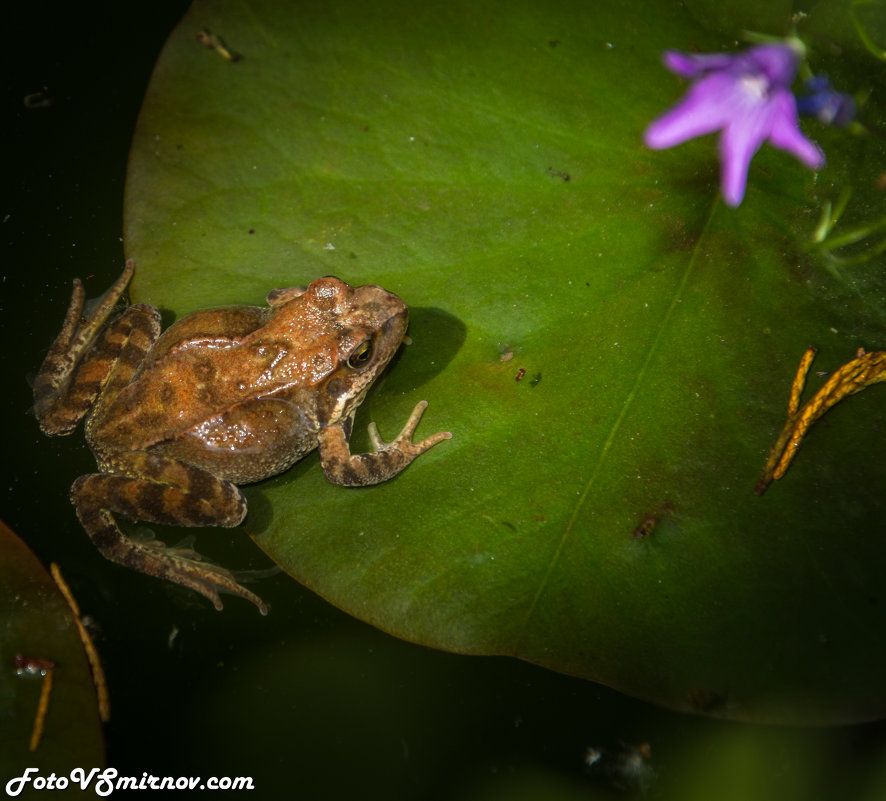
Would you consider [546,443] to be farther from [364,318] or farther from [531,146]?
[531,146]

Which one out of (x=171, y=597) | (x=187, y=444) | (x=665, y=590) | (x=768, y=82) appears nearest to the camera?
(x=768, y=82)

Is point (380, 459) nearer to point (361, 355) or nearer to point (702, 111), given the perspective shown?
point (361, 355)

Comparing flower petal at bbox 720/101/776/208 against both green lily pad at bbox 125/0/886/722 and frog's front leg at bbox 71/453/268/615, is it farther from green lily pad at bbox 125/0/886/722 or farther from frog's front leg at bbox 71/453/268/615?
frog's front leg at bbox 71/453/268/615

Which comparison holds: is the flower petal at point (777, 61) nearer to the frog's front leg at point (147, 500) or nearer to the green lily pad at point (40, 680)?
the frog's front leg at point (147, 500)

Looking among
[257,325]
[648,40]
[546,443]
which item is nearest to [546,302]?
[546,443]

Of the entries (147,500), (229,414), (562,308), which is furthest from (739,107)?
(147,500)

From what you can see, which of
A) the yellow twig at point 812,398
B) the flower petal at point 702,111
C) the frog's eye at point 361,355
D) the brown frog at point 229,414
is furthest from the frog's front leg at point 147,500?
the flower petal at point 702,111
